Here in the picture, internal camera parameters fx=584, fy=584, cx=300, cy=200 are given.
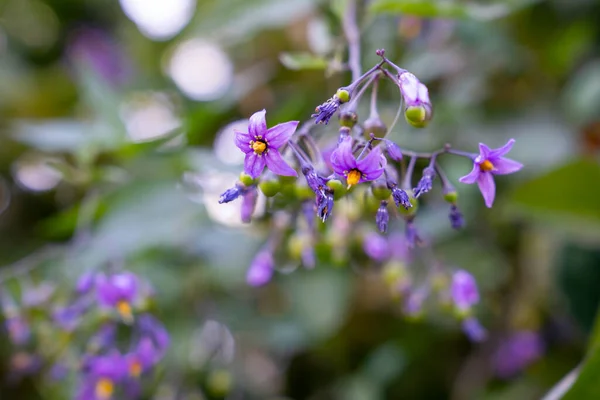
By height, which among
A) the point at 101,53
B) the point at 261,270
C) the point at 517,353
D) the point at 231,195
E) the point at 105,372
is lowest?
the point at 517,353

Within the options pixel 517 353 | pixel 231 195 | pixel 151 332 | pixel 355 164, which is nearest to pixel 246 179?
pixel 231 195

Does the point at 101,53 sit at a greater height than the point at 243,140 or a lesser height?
greater

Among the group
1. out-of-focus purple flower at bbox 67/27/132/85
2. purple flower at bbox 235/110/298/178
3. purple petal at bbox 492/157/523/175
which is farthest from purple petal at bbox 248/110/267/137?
out-of-focus purple flower at bbox 67/27/132/85

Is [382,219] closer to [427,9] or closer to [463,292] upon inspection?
[463,292]

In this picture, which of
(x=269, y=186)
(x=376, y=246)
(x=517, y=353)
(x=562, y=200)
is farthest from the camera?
(x=517, y=353)

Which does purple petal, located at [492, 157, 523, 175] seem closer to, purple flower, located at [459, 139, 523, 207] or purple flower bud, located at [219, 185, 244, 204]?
purple flower, located at [459, 139, 523, 207]

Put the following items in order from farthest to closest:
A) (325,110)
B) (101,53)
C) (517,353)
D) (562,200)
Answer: (101,53) < (517,353) < (562,200) < (325,110)

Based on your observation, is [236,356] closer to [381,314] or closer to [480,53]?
[381,314]
